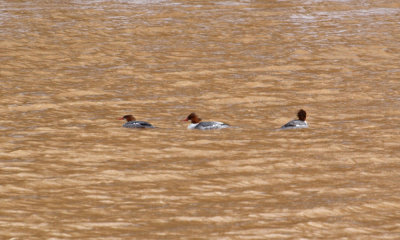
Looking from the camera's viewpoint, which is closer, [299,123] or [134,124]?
[299,123]

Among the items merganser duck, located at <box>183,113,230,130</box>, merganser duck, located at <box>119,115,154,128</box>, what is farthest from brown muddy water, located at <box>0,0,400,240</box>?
merganser duck, located at <box>183,113,230,130</box>

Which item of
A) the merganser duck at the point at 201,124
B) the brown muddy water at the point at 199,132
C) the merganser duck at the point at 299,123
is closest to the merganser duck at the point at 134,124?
the brown muddy water at the point at 199,132

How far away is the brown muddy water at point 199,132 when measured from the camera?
10.8 meters

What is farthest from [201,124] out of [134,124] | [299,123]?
[299,123]

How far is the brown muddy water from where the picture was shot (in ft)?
35.5

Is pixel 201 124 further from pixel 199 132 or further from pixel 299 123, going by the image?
pixel 299 123

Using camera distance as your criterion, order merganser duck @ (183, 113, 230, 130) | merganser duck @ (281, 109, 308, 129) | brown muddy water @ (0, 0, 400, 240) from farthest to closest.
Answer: merganser duck @ (183, 113, 230, 130) < merganser duck @ (281, 109, 308, 129) < brown muddy water @ (0, 0, 400, 240)

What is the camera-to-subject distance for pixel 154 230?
10.3 meters

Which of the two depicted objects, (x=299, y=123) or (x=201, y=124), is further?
(x=201, y=124)

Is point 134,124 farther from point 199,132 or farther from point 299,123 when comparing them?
point 299,123

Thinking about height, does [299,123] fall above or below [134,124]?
below

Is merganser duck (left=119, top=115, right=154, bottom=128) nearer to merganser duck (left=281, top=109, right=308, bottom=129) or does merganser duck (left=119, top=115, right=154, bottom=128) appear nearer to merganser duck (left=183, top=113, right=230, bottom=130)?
merganser duck (left=183, top=113, right=230, bottom=130)

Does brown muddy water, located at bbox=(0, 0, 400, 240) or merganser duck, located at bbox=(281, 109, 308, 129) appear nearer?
brown muddy water, located at bbox=(0, 0, 400, 240)

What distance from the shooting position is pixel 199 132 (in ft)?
Result: 51.5
